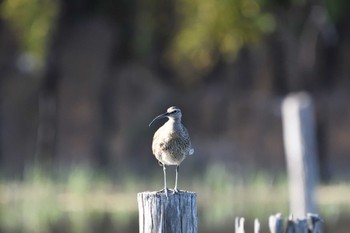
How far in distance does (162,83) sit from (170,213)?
56.3ft

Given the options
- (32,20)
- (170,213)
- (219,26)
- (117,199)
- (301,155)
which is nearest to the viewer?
(170,213)

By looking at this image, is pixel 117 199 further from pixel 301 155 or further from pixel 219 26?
pixel 301 155

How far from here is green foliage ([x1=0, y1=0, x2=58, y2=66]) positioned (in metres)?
21.2

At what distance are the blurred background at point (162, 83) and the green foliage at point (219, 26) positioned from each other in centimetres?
2

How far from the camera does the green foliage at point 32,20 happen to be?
836 inches

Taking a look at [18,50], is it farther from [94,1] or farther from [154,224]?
[154,224]

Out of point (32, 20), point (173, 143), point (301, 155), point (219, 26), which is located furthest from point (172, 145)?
point (32, 20)

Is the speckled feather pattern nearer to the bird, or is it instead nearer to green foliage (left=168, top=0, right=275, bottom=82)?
the bird

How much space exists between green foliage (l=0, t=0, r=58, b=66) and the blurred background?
0.08ft

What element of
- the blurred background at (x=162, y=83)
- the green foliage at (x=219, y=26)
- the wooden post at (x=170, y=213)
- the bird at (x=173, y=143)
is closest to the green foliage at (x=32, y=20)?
the blurred background at (x=162, y=83)

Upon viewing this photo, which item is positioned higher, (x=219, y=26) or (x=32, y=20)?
(x=32, y=20)

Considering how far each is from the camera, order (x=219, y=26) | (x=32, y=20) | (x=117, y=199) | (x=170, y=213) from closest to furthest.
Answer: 1. (x=170, y=213)
2. (x=117, y=199)
3. (x=219, y=26)
4. (x=32, y=20)

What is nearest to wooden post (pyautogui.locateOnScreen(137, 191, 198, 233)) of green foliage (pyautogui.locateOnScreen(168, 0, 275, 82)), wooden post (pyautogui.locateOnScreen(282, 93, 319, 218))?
wooden post (pyautogui.locateOnScreen(282, 93, 319, 218))

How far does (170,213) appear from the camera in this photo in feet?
20.2
